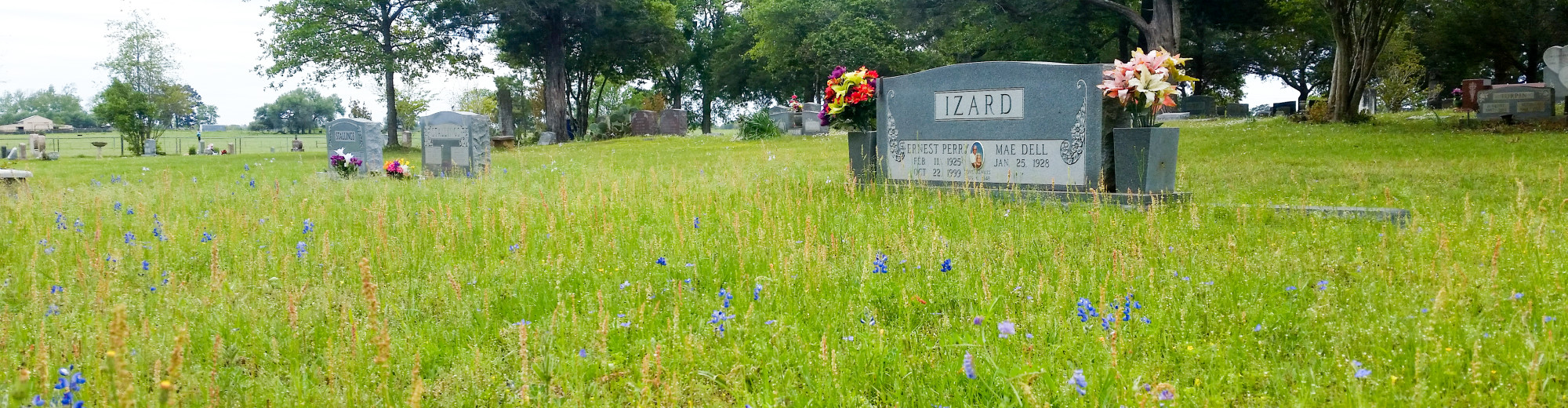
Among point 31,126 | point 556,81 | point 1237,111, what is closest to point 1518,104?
point 1237,111

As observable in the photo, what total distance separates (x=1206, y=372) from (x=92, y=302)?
4.03 meters

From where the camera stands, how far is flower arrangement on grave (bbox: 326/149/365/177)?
13391 mm

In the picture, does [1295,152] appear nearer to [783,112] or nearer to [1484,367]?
[1484,367]

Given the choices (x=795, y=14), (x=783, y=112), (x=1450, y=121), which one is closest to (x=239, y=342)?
(x=1450, y=121)

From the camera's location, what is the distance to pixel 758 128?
Result: 25.6 metres

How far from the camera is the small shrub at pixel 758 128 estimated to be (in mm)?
25344

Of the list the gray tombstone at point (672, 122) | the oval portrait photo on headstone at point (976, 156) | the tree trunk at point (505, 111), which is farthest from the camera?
the tree trunk at point (505, 111)

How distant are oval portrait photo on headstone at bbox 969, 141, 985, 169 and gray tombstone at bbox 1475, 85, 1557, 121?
50.8 feet

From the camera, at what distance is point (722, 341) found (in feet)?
10.8

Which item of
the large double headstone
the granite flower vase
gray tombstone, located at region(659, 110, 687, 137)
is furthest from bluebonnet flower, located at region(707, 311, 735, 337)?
gray tombstone, located at region(659, 110, 687, 137)

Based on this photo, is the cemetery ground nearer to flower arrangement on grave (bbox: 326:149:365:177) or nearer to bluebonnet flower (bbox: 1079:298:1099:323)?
bluebonnet flower (bbox: 1079:298:1099:323)

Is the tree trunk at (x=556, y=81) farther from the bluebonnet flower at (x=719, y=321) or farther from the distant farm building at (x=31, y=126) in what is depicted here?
the distant farm building at (x=31, y=126)

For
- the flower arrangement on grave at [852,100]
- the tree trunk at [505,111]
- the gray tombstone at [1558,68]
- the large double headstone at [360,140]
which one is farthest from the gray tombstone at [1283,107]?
the large double headstone at [360,140]

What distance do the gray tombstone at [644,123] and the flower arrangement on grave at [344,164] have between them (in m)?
20.6
